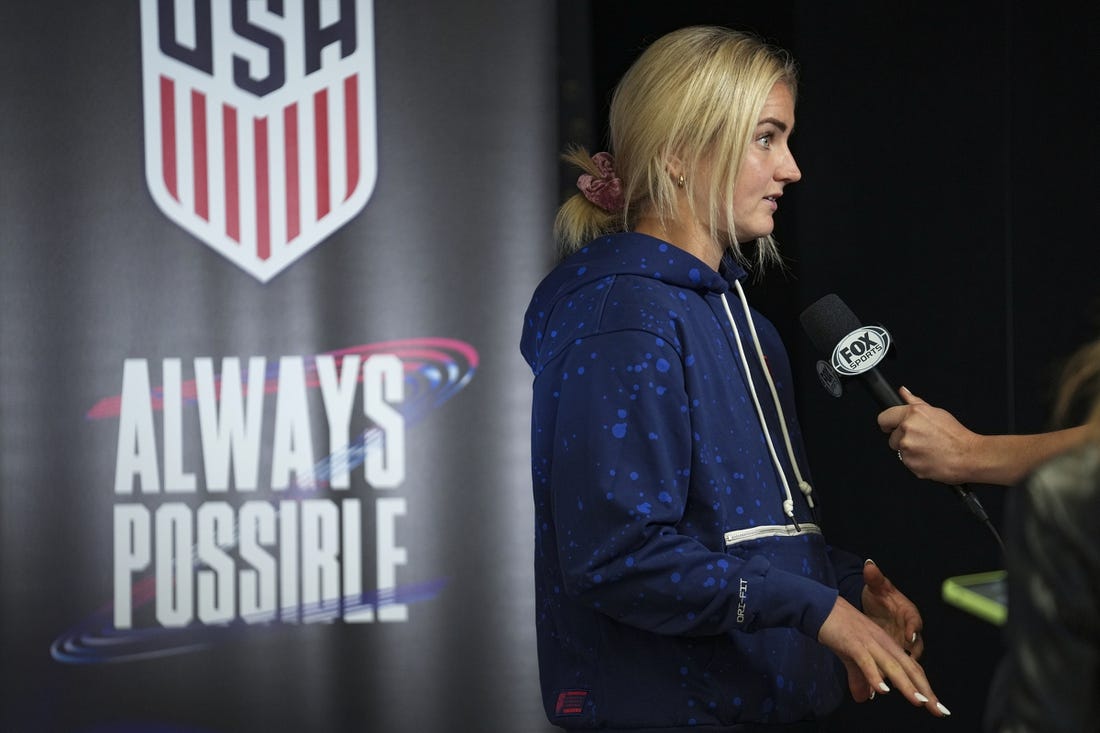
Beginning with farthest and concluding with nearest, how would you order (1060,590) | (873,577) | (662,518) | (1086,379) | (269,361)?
(269,361) → (873,577) → (662,518) → (1086,379) → (1060,590)

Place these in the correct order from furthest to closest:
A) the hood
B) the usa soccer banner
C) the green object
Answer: the usa soccer banner
the hood
the green object

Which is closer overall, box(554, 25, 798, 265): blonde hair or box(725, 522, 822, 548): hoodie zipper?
box(725, 522, 822, 548): hoodie zipper

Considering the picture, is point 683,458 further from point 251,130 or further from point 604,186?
point 251,130

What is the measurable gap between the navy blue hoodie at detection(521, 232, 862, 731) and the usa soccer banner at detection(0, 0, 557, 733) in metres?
1.32

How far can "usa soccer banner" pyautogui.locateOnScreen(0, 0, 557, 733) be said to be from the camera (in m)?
2.73

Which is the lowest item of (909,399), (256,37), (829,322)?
(909,399)

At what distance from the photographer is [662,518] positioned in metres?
1.25

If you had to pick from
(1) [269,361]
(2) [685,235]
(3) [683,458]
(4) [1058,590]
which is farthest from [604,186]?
(1) [269,361]

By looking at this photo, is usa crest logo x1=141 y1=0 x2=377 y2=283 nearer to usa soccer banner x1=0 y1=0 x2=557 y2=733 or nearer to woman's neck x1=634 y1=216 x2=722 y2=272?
usa soccer banner x1=0 y1=0 x2=557 y2=733

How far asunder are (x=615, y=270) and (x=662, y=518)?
1.02ft

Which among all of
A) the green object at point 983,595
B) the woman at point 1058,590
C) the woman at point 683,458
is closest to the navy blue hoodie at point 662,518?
the woman at point 683,458

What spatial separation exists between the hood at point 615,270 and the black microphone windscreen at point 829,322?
5.7 inches

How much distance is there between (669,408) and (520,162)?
1.62m

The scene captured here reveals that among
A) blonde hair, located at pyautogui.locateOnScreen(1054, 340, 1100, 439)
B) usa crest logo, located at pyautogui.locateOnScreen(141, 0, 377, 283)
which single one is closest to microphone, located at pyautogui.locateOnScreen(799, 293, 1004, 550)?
blonde hair, located at pyautogui.locateOnScreen(1054, 340, 1100, 439)
